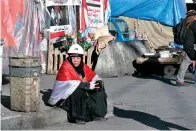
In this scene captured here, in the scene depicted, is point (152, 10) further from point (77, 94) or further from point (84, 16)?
point (77, 94)

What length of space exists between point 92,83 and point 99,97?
0.24 m

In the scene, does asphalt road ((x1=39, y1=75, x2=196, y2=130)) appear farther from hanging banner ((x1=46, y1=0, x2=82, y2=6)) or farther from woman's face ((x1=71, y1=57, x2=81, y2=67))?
hanging banner ((x1=46, y1=0, x2=82, y2=6))

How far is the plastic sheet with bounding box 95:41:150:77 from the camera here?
1286cm

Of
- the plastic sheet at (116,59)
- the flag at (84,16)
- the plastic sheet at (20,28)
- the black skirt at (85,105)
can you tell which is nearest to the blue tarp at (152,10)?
the flag at (84,16)

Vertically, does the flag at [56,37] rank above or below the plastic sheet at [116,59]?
above

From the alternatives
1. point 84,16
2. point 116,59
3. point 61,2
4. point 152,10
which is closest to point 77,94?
point 116,59

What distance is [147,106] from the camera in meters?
8.80

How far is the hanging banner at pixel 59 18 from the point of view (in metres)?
12.8

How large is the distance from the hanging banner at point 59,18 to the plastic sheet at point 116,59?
4.19 feet

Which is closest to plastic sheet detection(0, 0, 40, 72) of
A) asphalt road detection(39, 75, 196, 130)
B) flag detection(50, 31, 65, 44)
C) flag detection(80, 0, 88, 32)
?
flag detection(50, 31, 65, 44)

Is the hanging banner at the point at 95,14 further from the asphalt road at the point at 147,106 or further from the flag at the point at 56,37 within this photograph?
the asphalt road at the point at 147,106

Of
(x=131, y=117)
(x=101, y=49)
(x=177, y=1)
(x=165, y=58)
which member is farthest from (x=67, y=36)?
(x=177, y=1)

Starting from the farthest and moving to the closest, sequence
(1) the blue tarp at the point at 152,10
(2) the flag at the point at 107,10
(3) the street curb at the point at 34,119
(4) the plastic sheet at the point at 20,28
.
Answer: (1) the blue tarp at the point at 152,10 < (2) the flag at the point at 107,10 < (4) the plastic sheet at the point at 20,28 < (3) the street curb at the point at 34,119

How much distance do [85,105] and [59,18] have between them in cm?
655
